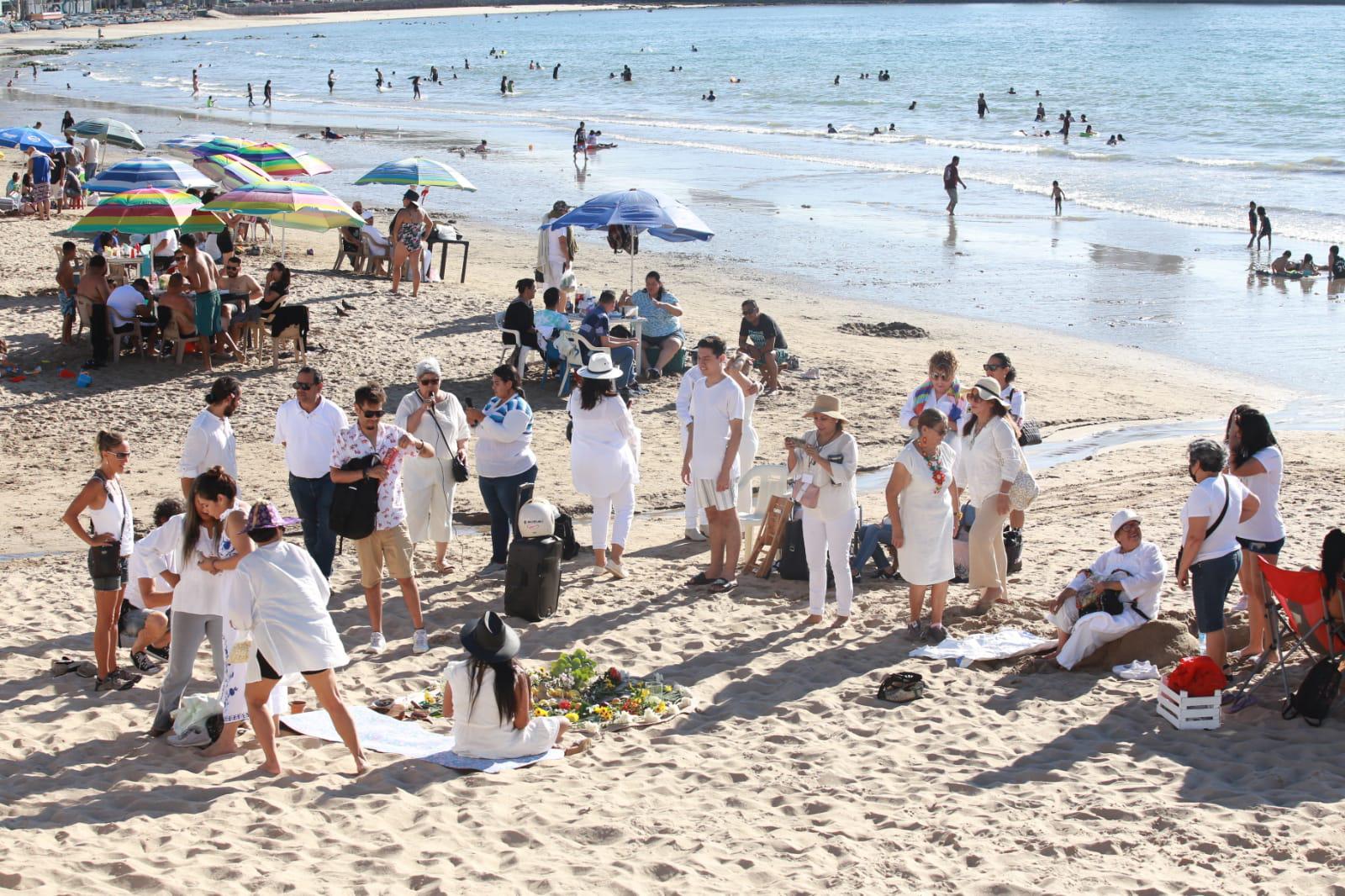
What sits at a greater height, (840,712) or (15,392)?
(15,392)

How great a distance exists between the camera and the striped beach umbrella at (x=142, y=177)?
633 inches

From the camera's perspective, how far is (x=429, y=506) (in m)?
8.98

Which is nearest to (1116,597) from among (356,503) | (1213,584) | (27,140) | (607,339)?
(1213,584)

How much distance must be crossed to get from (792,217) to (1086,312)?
10.5 metres

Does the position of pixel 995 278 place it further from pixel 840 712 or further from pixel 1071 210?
pixel 840 712

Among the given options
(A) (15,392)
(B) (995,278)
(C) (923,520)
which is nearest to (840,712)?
(C) (923,520)

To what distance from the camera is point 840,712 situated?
709cm

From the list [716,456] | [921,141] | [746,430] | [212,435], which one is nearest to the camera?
[212,435]

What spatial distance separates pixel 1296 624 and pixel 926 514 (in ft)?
6.81

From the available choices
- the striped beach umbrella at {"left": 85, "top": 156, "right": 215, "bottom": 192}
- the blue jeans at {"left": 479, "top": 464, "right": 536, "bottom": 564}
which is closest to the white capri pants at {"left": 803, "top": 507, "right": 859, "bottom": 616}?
the blue jeans at {"left": 479, "top": 464, "right": 536, "bottom": 564}

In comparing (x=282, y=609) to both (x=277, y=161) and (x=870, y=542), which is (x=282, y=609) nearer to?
(x=870, y=542)

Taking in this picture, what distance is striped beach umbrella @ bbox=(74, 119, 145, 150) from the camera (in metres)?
27.0

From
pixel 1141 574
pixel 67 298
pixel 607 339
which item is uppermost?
pixel 67 298

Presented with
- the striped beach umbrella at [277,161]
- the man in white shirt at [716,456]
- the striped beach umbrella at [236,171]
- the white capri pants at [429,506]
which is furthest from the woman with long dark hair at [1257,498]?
the striped beach umbrella at [277,161]
